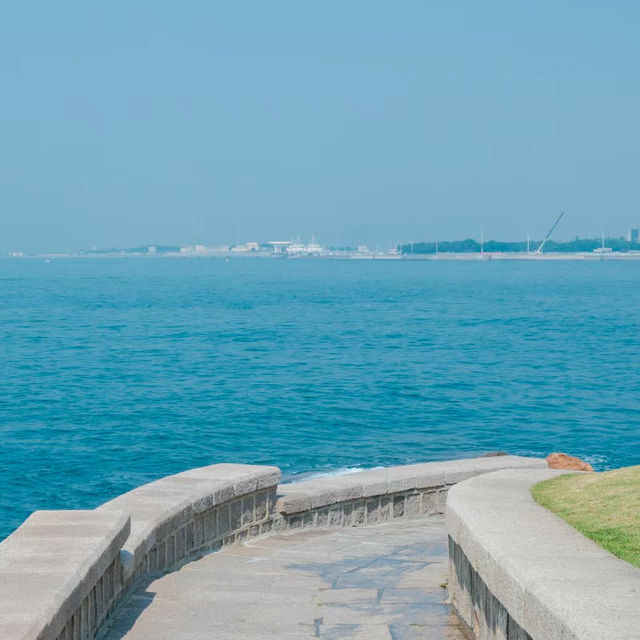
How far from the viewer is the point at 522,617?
4.83m

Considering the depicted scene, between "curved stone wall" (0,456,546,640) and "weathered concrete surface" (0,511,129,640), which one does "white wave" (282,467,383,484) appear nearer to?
"curved stone wall" (0,456,546,640)

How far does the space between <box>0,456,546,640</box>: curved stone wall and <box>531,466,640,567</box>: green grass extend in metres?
2.77

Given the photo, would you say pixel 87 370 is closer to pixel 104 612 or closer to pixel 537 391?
pixel 537 391

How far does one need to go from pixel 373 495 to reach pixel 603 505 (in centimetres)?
431

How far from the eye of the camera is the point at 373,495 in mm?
10641

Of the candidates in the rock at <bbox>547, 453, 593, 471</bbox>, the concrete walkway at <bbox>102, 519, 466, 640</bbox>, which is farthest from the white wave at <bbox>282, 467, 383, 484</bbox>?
the concrete walkway at <bbox>102, 519, 466, 640</bbox>

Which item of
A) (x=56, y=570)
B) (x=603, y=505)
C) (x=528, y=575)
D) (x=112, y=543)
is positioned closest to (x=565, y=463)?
(x=603, y=505)

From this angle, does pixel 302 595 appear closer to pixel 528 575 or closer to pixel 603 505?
pixel 603 505

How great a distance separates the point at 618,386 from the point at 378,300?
59.6 meters

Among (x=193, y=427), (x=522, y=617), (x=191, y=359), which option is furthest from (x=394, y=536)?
(x=191, y=359)

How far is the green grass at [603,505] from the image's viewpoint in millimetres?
5734

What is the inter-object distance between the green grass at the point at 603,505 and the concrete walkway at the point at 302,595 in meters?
1.05

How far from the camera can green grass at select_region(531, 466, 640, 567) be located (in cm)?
573

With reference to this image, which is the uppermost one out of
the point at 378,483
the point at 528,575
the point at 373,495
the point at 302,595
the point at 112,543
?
the point at 528,575
